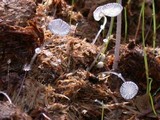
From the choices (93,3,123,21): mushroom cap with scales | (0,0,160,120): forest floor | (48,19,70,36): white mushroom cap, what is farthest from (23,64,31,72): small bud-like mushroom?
(93,3,123,21): mushroom cap with scales

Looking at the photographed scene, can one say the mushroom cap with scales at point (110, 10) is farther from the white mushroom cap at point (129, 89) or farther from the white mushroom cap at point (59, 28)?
the white mushroom cap at point (129, 89)

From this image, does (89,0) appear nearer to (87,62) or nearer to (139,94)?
(87,62)

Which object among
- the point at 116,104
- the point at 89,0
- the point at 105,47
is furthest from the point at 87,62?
the point at 89,0

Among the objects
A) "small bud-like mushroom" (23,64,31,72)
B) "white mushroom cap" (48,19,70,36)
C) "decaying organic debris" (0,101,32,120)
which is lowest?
"decaying organic debris" (0,101,32,120)

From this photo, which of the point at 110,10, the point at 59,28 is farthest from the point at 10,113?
the point at 110,10

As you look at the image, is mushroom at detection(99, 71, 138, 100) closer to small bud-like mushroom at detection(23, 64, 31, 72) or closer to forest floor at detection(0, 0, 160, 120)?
forest floor at detection(0, 0, 160, 120)

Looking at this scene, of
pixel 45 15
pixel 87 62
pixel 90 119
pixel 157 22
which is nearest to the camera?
pixel 90 119
